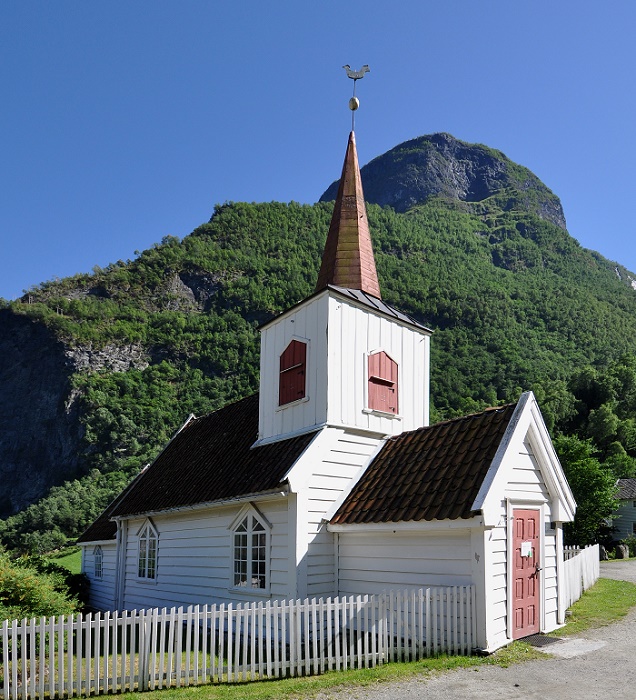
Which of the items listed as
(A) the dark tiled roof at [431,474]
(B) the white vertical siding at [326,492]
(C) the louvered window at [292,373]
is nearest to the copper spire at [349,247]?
(C) the louvered window at [292,373]

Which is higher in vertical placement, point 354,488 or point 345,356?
point 345,356

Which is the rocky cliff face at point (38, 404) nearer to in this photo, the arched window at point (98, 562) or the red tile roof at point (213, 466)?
the arched window at point (98, 562)

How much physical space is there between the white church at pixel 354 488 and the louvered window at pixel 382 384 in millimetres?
41

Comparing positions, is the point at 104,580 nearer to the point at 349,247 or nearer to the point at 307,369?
the point at 307,369

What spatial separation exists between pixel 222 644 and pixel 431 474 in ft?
15.8

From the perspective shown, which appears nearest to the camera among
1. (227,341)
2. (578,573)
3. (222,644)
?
(222,644)

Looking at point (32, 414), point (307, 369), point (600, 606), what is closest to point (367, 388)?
point (307, 369)

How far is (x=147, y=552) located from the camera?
1880 cm

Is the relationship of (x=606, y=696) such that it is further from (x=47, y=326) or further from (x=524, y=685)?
(x=47, y=326)

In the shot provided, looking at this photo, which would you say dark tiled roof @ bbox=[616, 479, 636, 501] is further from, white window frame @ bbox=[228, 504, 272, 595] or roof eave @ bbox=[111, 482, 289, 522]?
white window frame @ bbox=[228, 504, 272, 595]

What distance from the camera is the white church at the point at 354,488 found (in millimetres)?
10922

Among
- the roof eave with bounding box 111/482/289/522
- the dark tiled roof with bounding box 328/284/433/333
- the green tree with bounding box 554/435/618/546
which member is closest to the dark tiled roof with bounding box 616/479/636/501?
the green tree with bounding box 554/435/618/546

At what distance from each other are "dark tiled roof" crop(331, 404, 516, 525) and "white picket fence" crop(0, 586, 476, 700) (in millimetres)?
1413

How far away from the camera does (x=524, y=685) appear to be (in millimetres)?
8383
